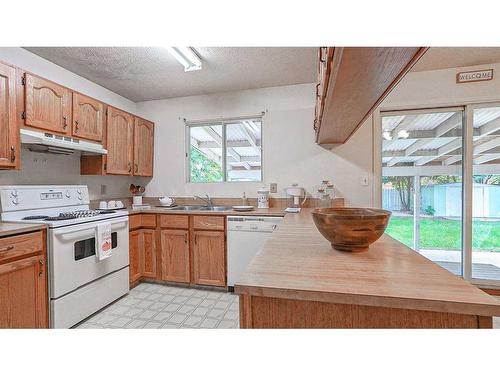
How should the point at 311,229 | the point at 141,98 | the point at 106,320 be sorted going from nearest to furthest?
the point at 311,229
the point at 106,320
the point at 141,98

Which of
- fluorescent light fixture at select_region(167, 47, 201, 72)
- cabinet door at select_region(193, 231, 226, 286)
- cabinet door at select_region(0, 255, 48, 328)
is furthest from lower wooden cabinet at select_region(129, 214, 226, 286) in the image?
fluorescent light fixture at select_region(167, 47, 201, 72)

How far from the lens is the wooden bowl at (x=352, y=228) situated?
2.79ft

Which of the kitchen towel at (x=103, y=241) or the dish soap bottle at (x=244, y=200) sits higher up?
the dish soap bottle at (x=244, y=200)

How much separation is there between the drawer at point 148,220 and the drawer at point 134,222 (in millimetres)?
49

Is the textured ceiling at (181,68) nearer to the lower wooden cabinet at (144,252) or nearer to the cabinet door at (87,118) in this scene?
the cabinet door at (87,118)

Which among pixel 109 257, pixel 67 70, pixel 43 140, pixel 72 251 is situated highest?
pixel 67 70

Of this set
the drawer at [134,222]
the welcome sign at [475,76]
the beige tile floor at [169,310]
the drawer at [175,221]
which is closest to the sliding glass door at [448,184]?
the welcome sign at [475,76]

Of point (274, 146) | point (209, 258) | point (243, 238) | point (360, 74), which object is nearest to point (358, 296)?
point (360, 74)

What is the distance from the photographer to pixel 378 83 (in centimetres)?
104

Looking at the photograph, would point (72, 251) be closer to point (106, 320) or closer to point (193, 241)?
point (106, 320)

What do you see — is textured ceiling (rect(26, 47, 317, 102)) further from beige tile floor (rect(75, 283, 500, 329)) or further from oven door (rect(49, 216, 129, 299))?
beige tile floor (rect(75, 283, 500, 329))
